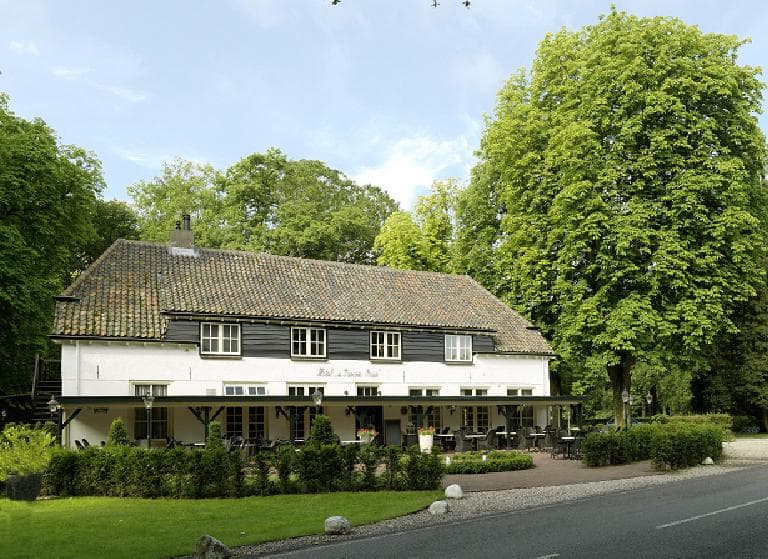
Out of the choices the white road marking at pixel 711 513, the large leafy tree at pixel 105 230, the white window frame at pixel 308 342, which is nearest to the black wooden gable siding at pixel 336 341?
the white window frame at pixel 308 342

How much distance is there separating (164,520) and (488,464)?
40.1ft

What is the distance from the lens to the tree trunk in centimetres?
3684

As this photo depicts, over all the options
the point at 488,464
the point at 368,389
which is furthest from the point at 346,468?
the point at 368,389

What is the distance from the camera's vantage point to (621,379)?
3800 centimetres

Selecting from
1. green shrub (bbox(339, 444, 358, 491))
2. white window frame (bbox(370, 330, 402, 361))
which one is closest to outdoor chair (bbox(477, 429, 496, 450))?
white window frame (bbox(370, 330, 402, 361))

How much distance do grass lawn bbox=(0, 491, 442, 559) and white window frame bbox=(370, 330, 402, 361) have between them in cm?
1414

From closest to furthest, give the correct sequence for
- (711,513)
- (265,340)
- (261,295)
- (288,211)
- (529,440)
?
(711,513) → (265,340) → (261,295) → (529,440) → (288,211)

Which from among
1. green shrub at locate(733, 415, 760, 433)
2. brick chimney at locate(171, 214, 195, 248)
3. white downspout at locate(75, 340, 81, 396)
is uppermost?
brick chimney at locate(171, 214, 195, 248)

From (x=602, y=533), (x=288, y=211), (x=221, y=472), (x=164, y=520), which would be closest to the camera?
(x=602, y=533)

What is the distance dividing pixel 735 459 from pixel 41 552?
76.2 ft

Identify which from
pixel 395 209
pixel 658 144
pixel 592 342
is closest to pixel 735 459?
pixel 592 342

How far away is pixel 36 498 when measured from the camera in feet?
59.9

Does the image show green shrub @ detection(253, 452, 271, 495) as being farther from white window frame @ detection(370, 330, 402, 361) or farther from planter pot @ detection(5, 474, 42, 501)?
white window frame @ detection(370, 330, 402, 361)

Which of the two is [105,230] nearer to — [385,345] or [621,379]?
[385,345]
